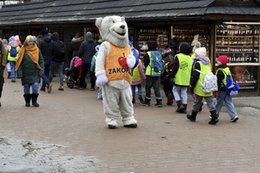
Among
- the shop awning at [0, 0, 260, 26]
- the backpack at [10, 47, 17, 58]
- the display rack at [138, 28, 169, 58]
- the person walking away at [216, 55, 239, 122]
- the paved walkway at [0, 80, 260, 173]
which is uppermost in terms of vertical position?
the shop awning at [0, 0, 260, 26]

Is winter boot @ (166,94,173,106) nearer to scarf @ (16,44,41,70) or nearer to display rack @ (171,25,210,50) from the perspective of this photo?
display rack @ (171,25,210,50)

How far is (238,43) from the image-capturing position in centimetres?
1480

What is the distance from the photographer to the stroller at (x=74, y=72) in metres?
16.6

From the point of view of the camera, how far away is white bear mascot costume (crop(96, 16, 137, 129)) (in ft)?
31.1

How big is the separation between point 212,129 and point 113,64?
237 cm

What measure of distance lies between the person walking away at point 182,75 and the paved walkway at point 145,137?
425 millimetres

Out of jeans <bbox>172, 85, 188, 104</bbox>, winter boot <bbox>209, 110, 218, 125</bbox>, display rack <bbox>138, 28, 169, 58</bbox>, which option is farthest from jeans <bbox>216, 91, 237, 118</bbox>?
display rack <bbox>138, 28, 169, 58</bbox>

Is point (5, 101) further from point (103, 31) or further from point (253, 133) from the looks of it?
point (253, 133)

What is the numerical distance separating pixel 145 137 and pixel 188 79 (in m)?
3.35

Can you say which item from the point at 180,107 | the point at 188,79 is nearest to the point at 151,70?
the point at 188,79

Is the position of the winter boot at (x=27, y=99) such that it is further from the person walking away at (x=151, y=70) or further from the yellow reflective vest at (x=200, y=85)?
the yellow reflective vest at (x=200, y=85)

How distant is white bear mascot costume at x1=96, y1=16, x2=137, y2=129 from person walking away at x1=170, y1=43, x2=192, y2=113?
2.34 meters

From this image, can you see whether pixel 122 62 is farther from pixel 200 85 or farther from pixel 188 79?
pixel 188 79

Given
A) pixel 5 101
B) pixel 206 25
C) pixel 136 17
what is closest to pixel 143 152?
pixel 5 101
